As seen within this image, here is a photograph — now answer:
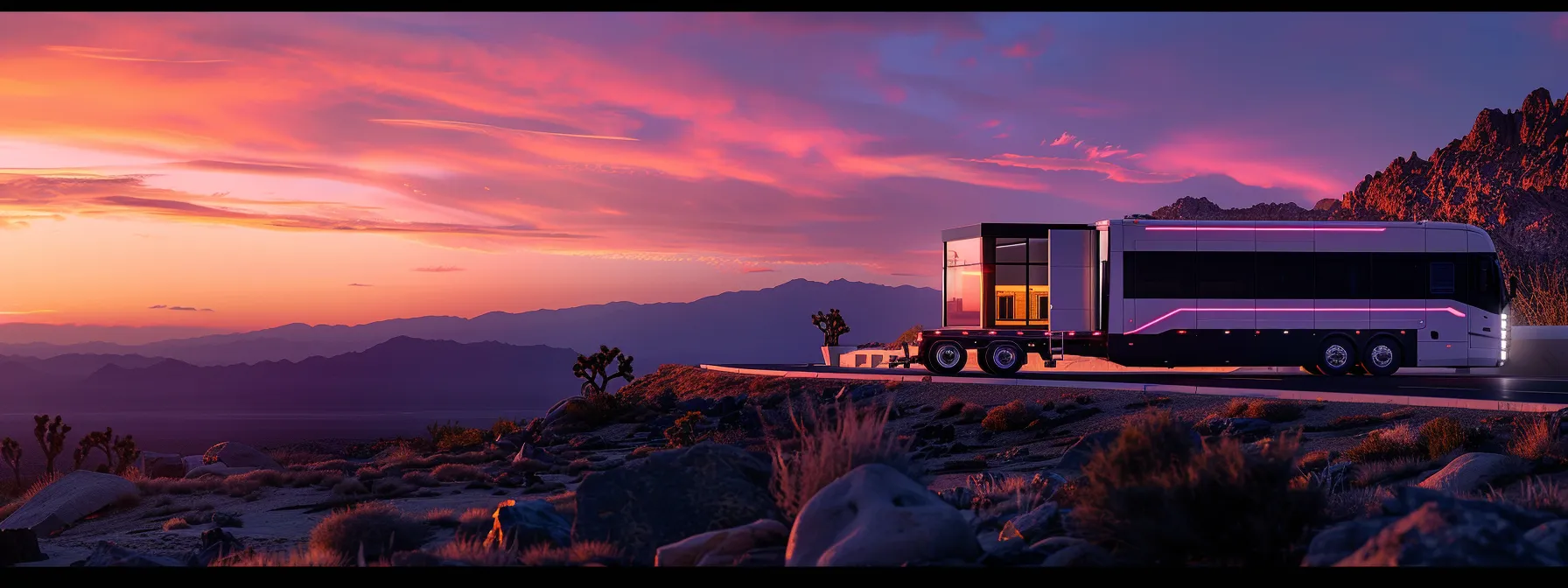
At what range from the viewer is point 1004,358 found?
87.9 feet

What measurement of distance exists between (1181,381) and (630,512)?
1885 centimetres

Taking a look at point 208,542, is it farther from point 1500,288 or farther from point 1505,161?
point 1505,161

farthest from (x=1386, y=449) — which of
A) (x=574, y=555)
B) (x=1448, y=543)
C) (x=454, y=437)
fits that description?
(x=454, y=437)

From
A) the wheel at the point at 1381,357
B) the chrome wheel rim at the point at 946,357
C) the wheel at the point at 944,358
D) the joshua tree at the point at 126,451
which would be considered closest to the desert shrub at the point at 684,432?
the wheel at the point at 944,358

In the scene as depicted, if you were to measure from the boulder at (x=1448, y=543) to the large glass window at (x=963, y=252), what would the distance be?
1953cm

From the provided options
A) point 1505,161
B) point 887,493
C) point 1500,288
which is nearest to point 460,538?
point 887,493

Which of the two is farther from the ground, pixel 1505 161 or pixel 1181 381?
pixel 1505 161

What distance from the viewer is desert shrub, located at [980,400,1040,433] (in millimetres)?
20188

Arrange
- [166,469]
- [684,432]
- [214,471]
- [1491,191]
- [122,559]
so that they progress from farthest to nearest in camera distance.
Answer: [1491,191]
[166,469]
[214,471]
[684,432]
[122,559]

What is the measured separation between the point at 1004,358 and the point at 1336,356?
7.39 meters

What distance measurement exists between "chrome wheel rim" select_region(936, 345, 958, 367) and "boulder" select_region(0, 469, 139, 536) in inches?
680

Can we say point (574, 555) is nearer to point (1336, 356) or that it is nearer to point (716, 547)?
point (716, 547)

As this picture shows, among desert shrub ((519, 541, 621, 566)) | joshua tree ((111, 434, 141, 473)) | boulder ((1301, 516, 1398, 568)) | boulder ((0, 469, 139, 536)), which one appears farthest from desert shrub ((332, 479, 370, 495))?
joshua tree ((111, 434, 141, 473))
